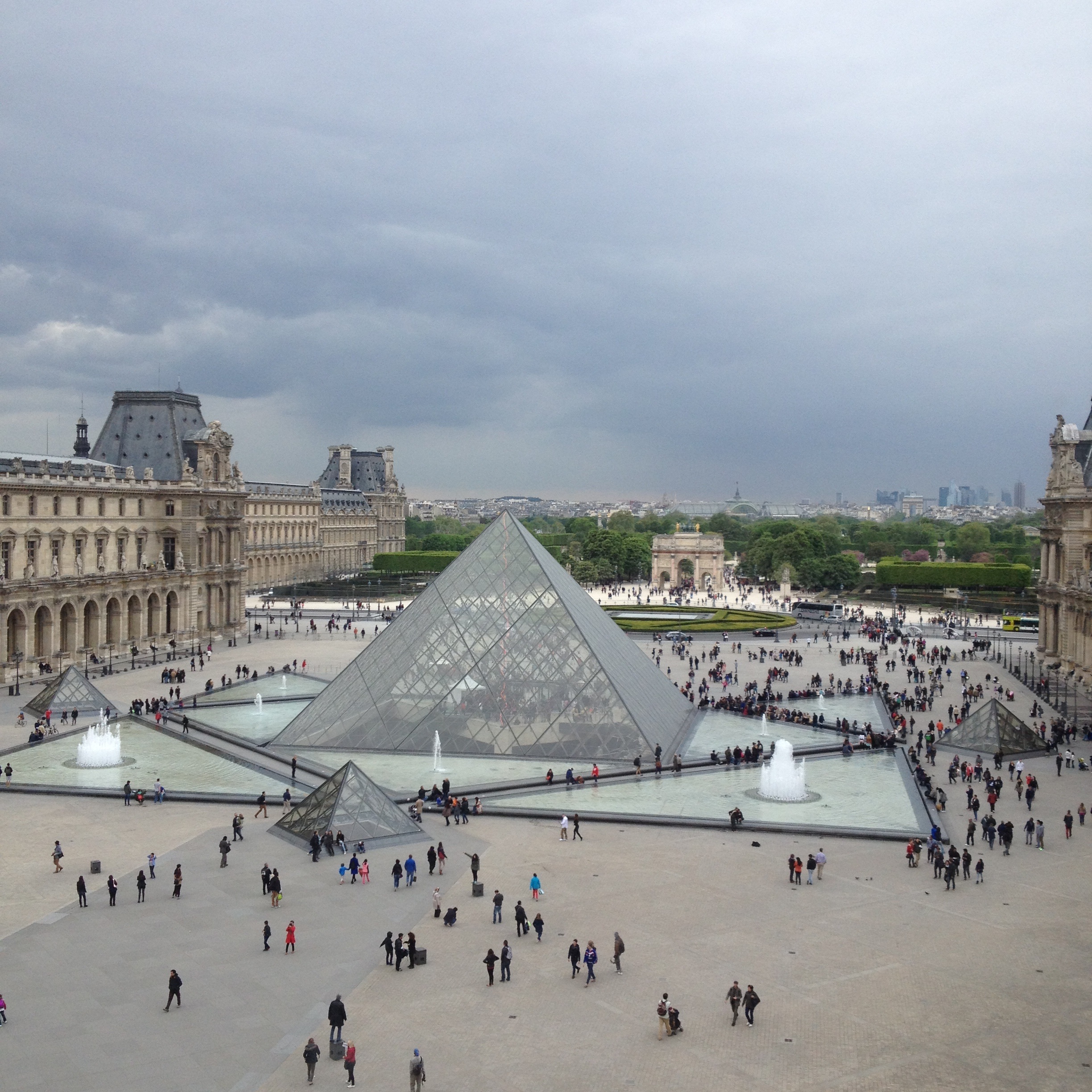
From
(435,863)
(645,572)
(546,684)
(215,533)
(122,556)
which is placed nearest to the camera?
(435,863)

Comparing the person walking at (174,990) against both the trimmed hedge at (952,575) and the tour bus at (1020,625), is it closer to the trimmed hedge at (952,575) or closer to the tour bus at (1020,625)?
the tour bus at (1020,625)

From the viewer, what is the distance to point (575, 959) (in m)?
14.7

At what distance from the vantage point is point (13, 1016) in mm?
13312

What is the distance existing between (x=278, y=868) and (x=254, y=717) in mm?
16165

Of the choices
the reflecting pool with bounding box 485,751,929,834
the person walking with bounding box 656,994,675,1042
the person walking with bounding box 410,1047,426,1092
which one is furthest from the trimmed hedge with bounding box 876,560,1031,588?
the person walking with bounding box 410,1047,426,1092

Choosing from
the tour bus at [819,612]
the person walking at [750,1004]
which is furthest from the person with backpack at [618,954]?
the tour bus at [819,612]

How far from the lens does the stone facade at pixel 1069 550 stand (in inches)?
1737

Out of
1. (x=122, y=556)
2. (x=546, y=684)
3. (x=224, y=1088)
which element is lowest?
(x=224, y=1088)

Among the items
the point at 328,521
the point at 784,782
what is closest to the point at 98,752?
the point at 784,782

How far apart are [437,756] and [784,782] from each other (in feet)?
28.8

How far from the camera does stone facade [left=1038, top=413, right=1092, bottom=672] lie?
44.1 metres

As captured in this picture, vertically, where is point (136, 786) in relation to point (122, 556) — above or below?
below

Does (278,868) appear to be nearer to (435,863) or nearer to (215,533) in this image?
(435,863)

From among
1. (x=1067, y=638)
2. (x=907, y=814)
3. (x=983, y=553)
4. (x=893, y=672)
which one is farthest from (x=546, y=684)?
(x=983, y=553)
